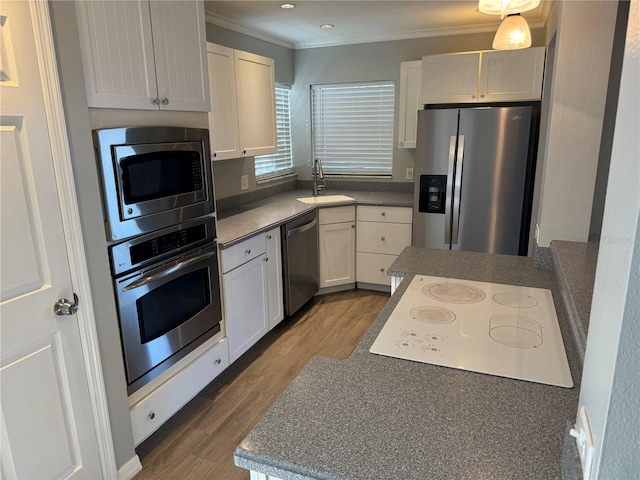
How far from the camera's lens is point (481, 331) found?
4.45 feet

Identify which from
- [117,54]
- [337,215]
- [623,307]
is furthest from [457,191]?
[623,307]

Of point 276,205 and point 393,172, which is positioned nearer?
point 276,205

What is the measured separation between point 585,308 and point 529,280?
0.61 metres

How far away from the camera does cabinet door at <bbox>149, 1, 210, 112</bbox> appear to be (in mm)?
1934

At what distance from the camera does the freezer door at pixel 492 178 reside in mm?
3172

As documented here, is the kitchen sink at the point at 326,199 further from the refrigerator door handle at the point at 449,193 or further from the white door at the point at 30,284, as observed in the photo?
the white door at the point at 30,284

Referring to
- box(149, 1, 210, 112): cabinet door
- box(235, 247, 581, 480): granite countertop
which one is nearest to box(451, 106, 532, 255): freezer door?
box(149, 1, 210, 112): cabinet door

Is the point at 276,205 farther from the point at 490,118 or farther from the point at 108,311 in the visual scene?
the point at 108,311

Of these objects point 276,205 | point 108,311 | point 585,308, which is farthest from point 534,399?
point 276,205

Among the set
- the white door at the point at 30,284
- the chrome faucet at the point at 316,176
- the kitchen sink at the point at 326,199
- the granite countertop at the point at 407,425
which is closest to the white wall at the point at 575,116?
the granite countertop at the point at 407,425

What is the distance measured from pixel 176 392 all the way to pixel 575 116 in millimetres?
2244

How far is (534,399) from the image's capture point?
103cm

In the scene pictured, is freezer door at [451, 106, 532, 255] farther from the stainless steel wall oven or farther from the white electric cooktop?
the stainless steel wall oven

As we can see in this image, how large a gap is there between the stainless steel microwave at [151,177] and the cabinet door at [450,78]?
6.94ft
